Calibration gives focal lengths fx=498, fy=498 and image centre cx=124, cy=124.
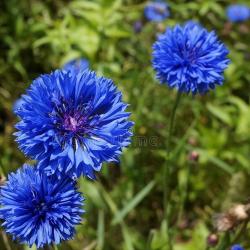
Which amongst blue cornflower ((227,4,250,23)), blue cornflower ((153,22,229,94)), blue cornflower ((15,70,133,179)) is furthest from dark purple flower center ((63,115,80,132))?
blue cornflower ((227,4,250,23))

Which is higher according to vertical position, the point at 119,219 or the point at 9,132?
the point at 9,132

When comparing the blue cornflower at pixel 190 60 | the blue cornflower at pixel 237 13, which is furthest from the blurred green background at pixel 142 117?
the blue cornflower at pixel 190 60

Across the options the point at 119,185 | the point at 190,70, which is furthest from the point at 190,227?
the point at 190,70

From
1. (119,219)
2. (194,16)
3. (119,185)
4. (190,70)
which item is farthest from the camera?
(194,16)

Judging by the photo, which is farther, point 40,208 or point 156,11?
point 156,11

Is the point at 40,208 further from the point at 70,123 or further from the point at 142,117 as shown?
the point at 142,117

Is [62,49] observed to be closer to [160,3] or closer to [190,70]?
[160,3]

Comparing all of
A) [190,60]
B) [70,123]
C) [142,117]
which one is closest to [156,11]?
[142,117]
